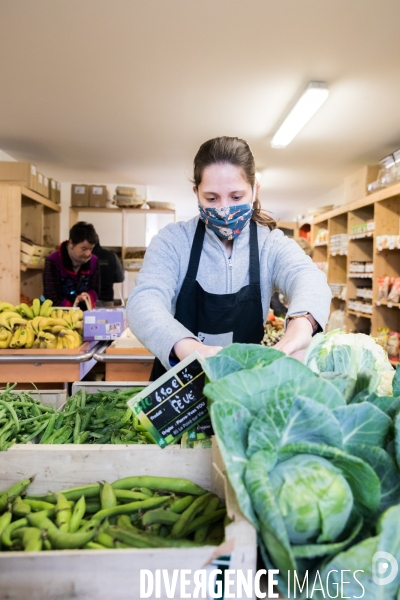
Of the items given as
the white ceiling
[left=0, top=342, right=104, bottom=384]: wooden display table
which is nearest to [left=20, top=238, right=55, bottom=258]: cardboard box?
the white ceiling

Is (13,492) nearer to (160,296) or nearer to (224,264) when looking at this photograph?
(160,296)

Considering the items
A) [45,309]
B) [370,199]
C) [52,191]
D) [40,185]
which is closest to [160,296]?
[45,309]

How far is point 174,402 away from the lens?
113 cm

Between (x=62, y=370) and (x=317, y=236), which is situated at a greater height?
(x=317, y=236)

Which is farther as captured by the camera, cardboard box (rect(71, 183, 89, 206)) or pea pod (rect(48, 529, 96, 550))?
cardboard box (rect(71, 183, 89, 206))

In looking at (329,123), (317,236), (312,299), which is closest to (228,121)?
(329,123)

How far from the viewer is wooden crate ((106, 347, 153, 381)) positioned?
3.34m

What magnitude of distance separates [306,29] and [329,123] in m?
2.21

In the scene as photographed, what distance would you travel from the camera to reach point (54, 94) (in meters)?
4.69

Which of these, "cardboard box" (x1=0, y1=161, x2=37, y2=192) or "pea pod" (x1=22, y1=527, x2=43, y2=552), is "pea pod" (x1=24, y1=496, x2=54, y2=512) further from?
"cardboard box" (x1=0, y1=161, x2=37, y2=192)

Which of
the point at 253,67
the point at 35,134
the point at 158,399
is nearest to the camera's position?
the point at 158,399

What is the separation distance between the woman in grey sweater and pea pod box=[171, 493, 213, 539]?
0.66 metres

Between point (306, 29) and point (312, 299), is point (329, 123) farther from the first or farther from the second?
point (312, 299)

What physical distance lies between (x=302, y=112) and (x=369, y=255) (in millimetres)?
2625
